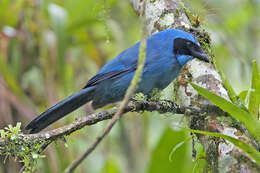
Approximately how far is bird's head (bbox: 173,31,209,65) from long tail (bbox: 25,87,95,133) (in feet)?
2.50

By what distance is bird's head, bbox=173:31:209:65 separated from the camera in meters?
2.32

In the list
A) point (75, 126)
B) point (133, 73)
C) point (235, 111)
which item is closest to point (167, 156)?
point (133, 73)

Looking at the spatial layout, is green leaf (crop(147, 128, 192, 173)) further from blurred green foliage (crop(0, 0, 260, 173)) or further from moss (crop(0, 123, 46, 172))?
moss (crop(0, 123, 46, 172))

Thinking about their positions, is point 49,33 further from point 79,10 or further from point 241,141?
point 241,141

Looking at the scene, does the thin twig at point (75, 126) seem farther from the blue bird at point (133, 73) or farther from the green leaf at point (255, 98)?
the blue bird at point (133, 73)

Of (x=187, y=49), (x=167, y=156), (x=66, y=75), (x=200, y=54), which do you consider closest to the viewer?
(x=200, y=54)

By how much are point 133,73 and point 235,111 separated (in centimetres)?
141

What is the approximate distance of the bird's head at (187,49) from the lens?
232 centimetres

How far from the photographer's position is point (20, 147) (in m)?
1.69

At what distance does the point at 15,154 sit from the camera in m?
1.68

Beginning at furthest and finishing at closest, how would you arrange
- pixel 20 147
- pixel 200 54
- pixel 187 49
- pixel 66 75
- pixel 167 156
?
1. pixel 66 75
2. pixel 167 156
3. pixel 187 49
4. pixel 200 54
5. pixel 20 147

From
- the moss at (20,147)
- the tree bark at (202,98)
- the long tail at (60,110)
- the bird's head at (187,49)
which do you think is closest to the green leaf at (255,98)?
the tree bark at (202,98)

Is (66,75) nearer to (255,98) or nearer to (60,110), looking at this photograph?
(60,110)

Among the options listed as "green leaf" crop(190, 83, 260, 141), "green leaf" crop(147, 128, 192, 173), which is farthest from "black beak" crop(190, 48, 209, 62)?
"green leaf" crop(147, 128, 192, 173)
